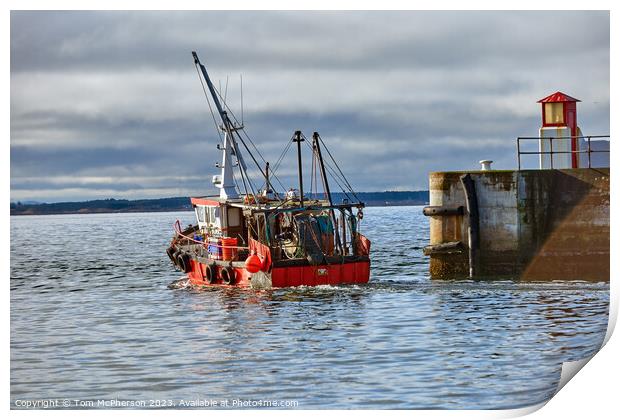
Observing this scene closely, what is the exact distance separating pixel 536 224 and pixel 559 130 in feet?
14.9

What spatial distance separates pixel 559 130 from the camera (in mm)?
32500

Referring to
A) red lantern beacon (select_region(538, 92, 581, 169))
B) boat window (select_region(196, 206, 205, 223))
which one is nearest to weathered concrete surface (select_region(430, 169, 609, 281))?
red lantern beacon (select_region(538, 92, 581, 169))

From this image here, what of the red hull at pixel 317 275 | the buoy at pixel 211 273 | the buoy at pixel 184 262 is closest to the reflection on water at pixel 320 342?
the red hull at pixel 317 275

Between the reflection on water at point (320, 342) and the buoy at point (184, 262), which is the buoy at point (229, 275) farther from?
the buoy at point (184, 262)

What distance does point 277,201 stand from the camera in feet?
112

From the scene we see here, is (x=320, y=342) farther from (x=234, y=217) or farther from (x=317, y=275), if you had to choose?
(x=234, y=217)

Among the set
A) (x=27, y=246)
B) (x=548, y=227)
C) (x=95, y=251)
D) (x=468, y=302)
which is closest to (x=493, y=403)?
(x=468, y=302)

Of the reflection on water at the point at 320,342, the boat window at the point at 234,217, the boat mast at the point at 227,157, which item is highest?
the boat mast at the point at 227,157

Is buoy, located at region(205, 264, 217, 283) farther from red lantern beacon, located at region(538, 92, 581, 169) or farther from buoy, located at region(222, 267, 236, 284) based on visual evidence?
red lantern beacon, located at region(538, 92, 581, 169)

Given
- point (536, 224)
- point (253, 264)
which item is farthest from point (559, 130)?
point (253, 264)

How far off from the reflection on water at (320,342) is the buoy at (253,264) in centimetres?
78

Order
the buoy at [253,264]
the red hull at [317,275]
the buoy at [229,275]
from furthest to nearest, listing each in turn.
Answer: the buoy at [229,275]
the buoy at [253,264]
the red hull at [317,275]

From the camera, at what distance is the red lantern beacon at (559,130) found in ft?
105

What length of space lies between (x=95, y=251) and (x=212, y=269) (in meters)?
36.9
